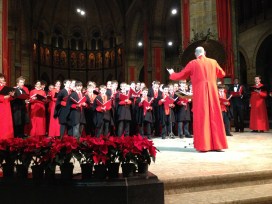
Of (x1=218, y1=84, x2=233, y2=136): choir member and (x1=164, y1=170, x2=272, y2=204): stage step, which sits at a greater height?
(x1=218, y1=84, x2=233, y2=136): choir member

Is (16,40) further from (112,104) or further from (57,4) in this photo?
(57,4)

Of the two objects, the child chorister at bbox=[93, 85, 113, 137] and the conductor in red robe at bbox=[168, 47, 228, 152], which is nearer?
the conductor in red robe at bbox=[168, 47, 228, 152]

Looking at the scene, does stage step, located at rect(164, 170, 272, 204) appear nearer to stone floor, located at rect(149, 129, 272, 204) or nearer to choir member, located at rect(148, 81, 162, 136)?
stone floor, located at rect(149, 129, 272, 204)

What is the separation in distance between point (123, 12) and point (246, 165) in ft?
98.5

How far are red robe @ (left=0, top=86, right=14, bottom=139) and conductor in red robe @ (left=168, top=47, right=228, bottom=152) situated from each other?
4.51 metres

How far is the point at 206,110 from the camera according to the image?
657 centimetres

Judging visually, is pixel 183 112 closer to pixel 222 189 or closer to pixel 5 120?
pixel 5 120

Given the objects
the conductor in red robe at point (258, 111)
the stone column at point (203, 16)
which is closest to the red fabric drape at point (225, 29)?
the stone column at point (203, 16)

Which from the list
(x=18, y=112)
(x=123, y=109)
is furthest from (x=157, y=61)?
(x=18, y=112)

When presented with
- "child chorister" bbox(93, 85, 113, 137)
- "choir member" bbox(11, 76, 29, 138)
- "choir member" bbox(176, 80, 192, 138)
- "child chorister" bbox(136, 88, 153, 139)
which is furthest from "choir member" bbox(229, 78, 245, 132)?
"choir member" bbox(11, 76, 29, 138)

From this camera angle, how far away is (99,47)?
41688 mm

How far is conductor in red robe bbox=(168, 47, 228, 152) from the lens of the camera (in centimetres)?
651

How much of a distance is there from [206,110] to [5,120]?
17.0 feet

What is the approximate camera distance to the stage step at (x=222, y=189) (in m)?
3.81
